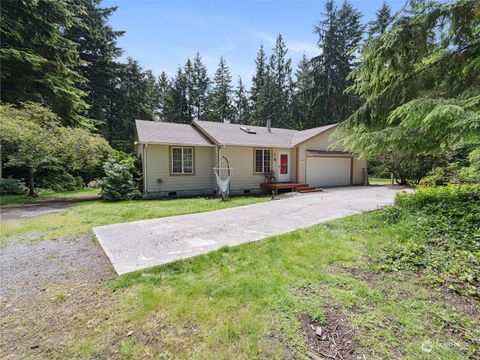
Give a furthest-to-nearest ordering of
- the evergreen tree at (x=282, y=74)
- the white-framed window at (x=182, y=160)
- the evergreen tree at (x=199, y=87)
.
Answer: the evergreen tree at (x=199, y=87) < the evergreen tree at (x=282, y=74) < the white-framed window at (x=182, y=160)

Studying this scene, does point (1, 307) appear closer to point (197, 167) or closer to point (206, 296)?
point (206, 296)

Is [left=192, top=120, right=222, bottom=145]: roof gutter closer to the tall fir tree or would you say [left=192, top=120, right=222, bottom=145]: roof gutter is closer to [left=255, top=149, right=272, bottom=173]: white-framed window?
[left=255, top=149, right=272, bottom=173]: white-framed window

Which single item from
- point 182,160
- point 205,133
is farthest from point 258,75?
point 182,160

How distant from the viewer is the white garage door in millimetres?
13930

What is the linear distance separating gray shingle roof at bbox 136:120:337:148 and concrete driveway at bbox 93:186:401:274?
15.5 feet

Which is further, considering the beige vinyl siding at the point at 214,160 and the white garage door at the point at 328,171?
the white garage door at the point at 328,171

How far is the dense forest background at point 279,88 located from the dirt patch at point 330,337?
3385 mm

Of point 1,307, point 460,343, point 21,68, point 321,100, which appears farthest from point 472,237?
point 321,100

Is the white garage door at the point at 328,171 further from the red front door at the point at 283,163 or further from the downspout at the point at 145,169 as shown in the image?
the downspout at the point at 145,169

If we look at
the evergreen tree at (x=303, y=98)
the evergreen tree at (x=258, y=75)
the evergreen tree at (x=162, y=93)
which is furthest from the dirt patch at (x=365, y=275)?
the evergreen tree at (x=162, y=93)

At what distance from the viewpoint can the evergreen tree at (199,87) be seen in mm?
32094

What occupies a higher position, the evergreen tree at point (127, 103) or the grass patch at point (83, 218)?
the evergreen tree at point (127, 103)

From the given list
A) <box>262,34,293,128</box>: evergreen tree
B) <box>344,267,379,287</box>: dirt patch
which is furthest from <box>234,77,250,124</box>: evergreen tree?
<box>344,267,379,287</box>: dirt patch

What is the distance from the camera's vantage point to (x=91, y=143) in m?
11.1
